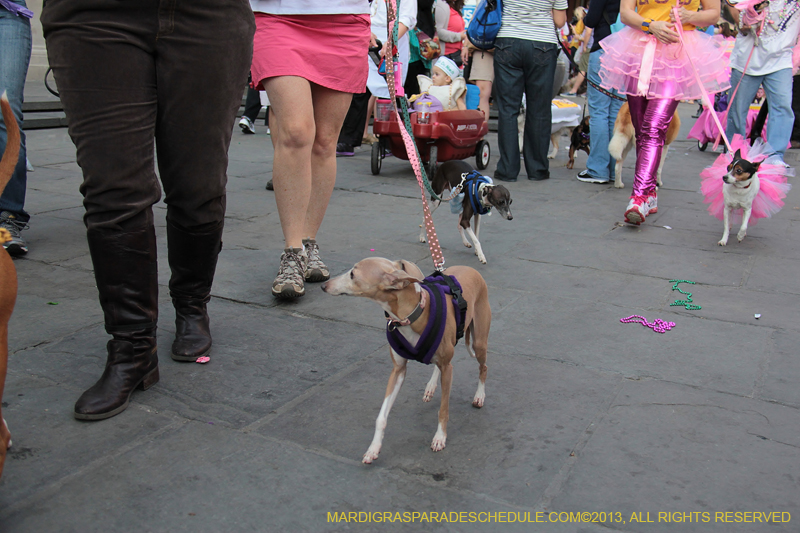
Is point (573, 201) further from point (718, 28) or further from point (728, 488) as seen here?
point (718, 28)

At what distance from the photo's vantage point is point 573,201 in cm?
644

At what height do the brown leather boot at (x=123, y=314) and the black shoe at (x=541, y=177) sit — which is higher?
the brown leather boot at (x=123, y=314)

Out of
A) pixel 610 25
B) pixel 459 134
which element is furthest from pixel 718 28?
pixel 459 134

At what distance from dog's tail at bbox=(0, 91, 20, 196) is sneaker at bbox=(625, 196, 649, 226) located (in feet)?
14.2

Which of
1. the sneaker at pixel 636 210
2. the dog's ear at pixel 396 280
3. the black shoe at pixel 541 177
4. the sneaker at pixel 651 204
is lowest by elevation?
the black shoe at pixel 541 177

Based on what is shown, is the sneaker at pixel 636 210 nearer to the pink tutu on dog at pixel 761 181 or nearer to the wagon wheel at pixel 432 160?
the pink tutu on dog at pixel 761 181

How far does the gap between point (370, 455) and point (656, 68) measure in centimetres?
438

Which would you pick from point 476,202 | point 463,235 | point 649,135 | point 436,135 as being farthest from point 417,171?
point 436,135

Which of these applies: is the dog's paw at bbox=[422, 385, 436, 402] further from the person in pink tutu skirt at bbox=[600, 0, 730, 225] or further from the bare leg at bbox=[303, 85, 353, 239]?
the person in pink tutu skirt at bbox=[600, 0, 730, 225]

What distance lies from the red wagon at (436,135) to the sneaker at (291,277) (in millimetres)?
3718

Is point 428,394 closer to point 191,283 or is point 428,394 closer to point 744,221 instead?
point 191,283

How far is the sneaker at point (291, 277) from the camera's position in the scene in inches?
137

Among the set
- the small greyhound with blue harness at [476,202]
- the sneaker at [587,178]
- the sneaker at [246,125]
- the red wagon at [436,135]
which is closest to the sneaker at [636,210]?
the small greyhound with blue harness at [476,202]

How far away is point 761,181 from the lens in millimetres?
5109
